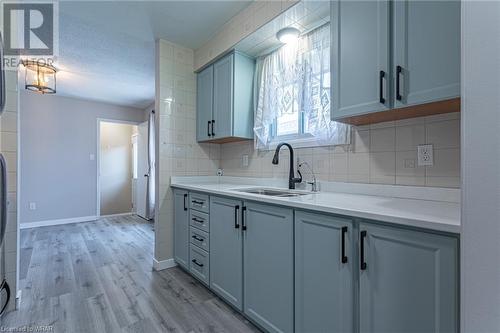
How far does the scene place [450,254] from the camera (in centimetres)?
81

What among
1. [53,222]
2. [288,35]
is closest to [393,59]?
[288,35]

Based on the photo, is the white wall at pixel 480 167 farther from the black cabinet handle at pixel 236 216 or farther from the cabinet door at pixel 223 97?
the cabinet door at pixel 223 97

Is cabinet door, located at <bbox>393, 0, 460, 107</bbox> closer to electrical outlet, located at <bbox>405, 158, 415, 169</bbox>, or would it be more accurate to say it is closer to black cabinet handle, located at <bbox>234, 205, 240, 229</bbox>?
electrical outlet, located at <bbox>405, 158, 415, 169</bbox>

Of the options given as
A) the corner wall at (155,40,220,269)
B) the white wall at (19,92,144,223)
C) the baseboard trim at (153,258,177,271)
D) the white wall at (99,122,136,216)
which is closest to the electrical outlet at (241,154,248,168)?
the corner wall at (155,40,220,269)

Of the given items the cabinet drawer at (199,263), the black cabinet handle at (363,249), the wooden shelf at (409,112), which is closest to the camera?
the black cabinet handle at (363,249)

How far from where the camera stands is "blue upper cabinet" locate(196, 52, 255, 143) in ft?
8.05

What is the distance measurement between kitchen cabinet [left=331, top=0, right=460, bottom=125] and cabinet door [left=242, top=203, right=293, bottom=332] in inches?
30.4

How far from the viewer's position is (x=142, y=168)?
5.09 meters

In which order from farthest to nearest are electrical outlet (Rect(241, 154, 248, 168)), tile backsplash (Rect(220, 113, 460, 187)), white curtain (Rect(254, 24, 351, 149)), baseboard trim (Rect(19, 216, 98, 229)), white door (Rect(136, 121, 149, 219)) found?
white door (Rect(136, 121, 149, 219))
baseboard trim (Rect(19, 216, 98, 229))
electrical outlet (Rect(241, 154, 248, 168))
white curtain (Rect(254, 24, 351, 149))
tile backsplash (Rect(220, 113, 460, 187))

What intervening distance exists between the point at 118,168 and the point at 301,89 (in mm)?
5118

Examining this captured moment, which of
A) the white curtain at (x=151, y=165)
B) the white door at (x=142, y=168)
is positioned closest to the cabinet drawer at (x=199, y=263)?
the white curtain at (x=151, y=165)

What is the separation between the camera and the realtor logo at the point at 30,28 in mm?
1885

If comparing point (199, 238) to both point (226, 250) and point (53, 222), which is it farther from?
point (53, 222)

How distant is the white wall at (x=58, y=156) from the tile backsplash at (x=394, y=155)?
14.8ft
